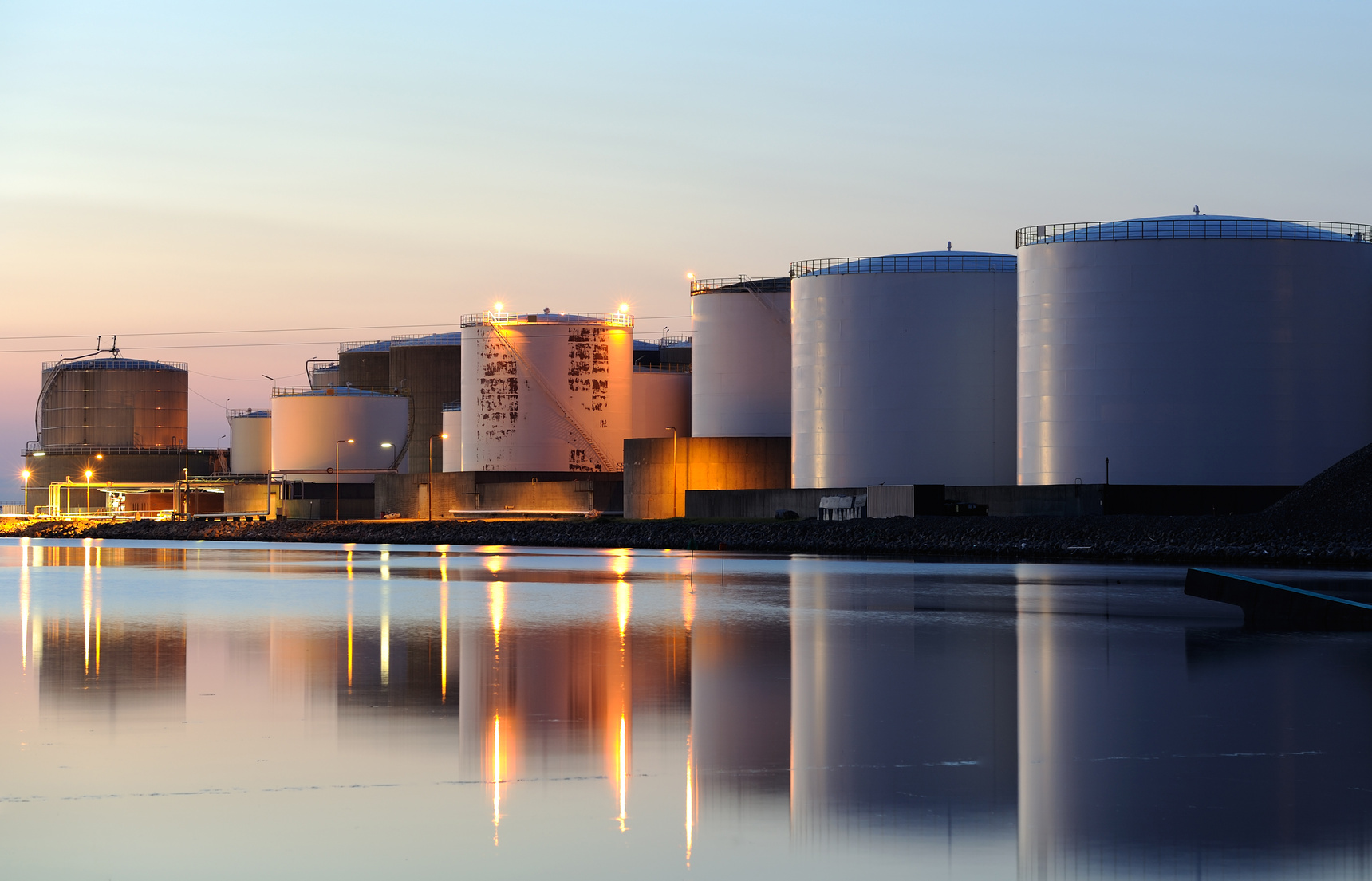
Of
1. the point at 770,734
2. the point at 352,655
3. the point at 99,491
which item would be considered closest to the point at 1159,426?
the point at 352,655

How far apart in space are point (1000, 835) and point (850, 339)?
242ft

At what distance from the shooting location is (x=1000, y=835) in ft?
34.1

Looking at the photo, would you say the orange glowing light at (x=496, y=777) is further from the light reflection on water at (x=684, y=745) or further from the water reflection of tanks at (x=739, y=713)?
the water reflection of tanks at (x=739, y=713)

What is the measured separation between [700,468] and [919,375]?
18.0 meters

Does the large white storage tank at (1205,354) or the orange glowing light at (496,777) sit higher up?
the large white storage tank at (1205,354)

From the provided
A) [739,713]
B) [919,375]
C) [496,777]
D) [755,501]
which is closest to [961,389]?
[919,375]

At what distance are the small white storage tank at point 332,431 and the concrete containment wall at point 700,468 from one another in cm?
3971

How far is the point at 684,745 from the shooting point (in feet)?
46.1

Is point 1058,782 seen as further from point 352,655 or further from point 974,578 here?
point 974,578

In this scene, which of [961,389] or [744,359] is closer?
[961,389]

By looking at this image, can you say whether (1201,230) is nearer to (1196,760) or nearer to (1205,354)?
(1205,354)

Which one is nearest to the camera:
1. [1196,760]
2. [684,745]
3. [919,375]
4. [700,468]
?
[1196,760]

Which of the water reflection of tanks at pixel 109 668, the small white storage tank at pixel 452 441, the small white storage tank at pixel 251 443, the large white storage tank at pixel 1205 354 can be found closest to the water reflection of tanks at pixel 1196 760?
the water reflection of tanks at pixel 109 668

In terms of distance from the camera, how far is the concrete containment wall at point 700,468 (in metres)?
94.8
